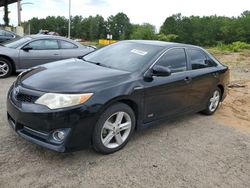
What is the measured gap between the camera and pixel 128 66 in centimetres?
425

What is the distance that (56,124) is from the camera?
3.23 metres

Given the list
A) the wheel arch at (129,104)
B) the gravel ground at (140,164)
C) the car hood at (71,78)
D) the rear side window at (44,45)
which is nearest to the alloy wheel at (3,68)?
the rear side window at (44,45)

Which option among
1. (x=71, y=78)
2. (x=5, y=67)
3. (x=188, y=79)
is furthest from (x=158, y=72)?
(x=5, y=67)

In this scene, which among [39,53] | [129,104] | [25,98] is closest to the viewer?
[25,98]

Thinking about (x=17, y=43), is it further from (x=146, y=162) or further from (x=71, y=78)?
(x=146, y=162)

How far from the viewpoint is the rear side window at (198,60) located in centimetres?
514

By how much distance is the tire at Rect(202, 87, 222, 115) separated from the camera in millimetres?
5770

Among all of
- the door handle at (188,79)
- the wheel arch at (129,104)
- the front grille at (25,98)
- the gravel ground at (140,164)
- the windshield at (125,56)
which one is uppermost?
the windshield at (125,56)

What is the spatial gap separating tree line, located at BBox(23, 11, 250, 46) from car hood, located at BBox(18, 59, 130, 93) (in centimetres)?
6662

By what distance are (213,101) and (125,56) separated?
239 centimetres

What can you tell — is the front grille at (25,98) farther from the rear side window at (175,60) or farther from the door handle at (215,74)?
the door handle at (215,74)

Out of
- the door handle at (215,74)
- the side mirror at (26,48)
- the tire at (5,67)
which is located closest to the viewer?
the door handle at (215,74)

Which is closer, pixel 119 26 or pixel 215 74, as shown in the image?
pixel 215 74

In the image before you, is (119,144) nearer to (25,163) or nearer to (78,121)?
(78,121)
